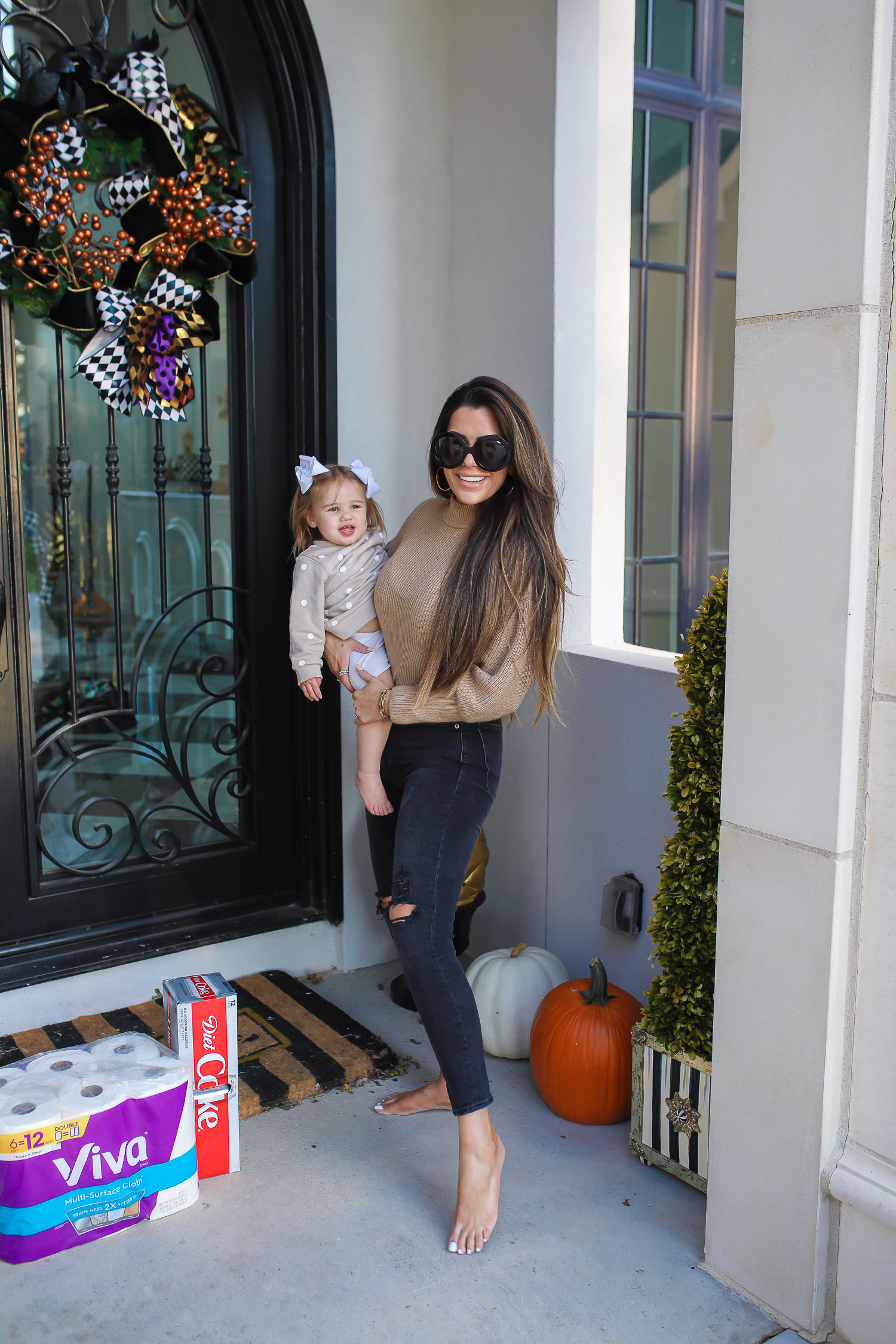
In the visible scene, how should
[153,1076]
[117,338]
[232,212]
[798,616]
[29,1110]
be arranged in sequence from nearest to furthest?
1. [798,616]
2. [29,1110]
3. [153,1076]
4. [117,338]
5. [232,212]

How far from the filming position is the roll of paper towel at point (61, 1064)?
6.95 feet

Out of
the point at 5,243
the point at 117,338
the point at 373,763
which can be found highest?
the point at 5,243

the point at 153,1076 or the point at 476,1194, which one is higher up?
the point at 153,1076

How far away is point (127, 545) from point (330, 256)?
1009mm

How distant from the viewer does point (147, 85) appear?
2.62 meters

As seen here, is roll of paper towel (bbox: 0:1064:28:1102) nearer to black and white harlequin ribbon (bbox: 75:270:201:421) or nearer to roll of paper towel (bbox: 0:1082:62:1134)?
roll of paper towel (bbox: 0:1082:62:1134)

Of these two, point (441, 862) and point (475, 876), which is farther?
point (475, 876)

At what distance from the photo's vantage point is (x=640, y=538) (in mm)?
4281

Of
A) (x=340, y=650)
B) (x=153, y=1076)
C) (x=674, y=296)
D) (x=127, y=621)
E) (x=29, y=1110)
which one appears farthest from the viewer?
(x=674, y=296)

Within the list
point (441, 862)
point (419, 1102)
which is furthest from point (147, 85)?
point (419, 1102)

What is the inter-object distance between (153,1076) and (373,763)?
2.58 ft

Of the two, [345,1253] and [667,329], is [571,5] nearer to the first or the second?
[667,329]

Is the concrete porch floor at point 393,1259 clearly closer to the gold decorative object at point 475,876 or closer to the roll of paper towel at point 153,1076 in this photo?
the roll of paper towel at point 153,1076

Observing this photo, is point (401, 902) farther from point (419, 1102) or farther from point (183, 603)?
point (183, 603)
